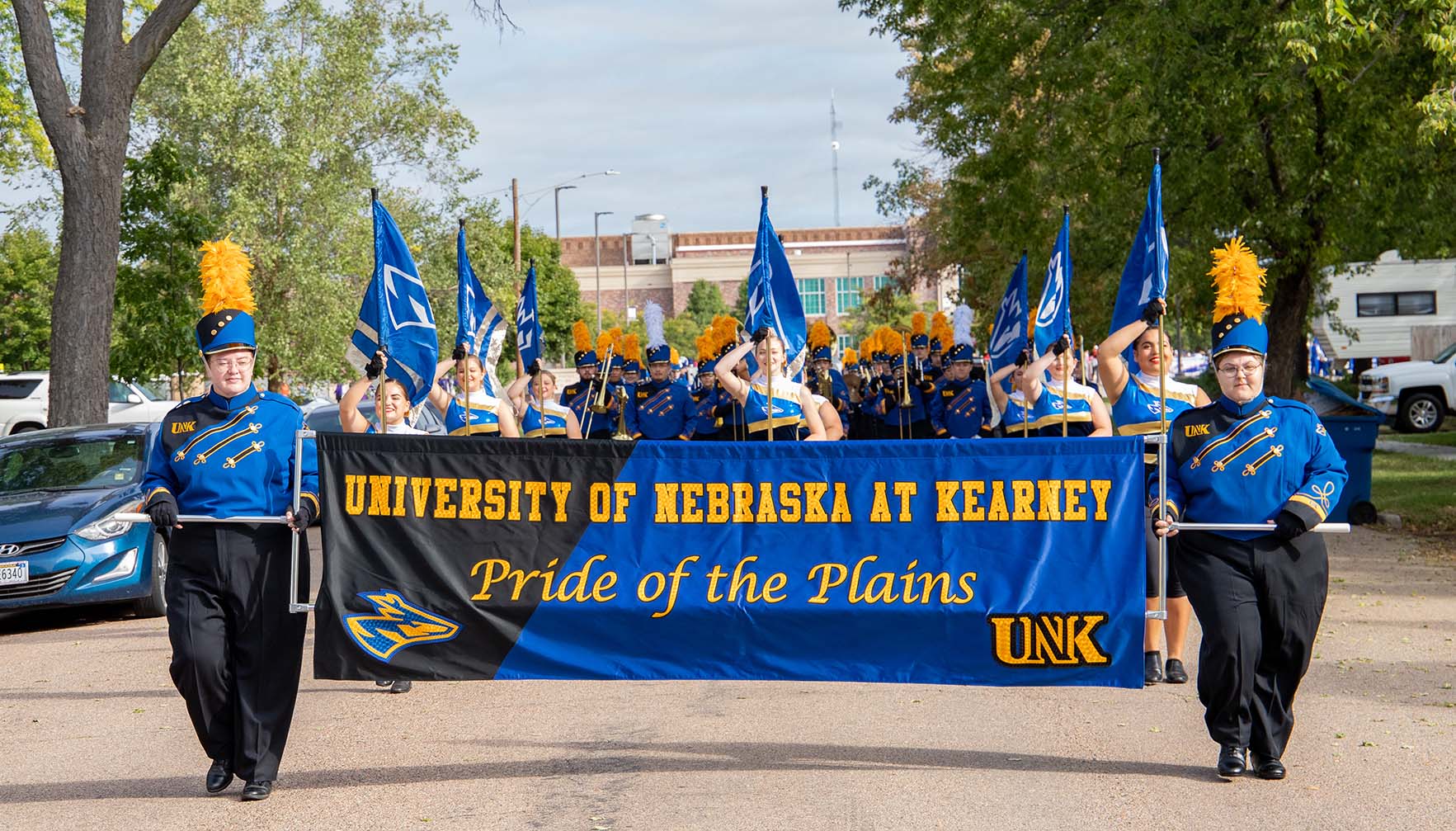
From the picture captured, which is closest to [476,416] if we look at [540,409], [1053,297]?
[540,409]

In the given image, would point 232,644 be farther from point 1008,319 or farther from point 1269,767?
point 1008,319

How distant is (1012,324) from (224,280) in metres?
6.99

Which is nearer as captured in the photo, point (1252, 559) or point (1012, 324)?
point (1252, 559)

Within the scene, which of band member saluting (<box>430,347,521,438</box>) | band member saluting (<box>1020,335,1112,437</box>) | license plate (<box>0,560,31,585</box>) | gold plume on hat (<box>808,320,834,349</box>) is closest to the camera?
band member saluting (<box>1020,335,1112,437</box>)

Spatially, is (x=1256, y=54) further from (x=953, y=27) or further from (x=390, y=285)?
(x=390, y=285)

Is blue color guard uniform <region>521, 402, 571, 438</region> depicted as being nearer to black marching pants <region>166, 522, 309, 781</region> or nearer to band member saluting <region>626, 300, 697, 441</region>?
band member saluting <region>626, 300, 697, 441</region>

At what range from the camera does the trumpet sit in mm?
17391

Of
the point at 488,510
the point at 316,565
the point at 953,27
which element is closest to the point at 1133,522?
the point at 488,510

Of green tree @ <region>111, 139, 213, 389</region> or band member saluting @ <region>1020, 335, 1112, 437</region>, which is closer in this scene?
band member saluting @ <region>1020, 335, 1112, 437</region>

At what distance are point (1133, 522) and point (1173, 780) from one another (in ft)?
3.43

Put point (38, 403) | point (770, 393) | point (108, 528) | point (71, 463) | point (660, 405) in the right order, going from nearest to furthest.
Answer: point (770, 393), point (108, 528), point (71, 463), point (660, 405), point (38, 403)

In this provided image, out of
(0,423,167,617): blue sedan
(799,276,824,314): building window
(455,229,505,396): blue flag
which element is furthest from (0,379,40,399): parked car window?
(799,276,824,314): building window

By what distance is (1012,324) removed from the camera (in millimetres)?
12391

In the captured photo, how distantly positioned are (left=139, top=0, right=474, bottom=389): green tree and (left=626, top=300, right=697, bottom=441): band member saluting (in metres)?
19.9
